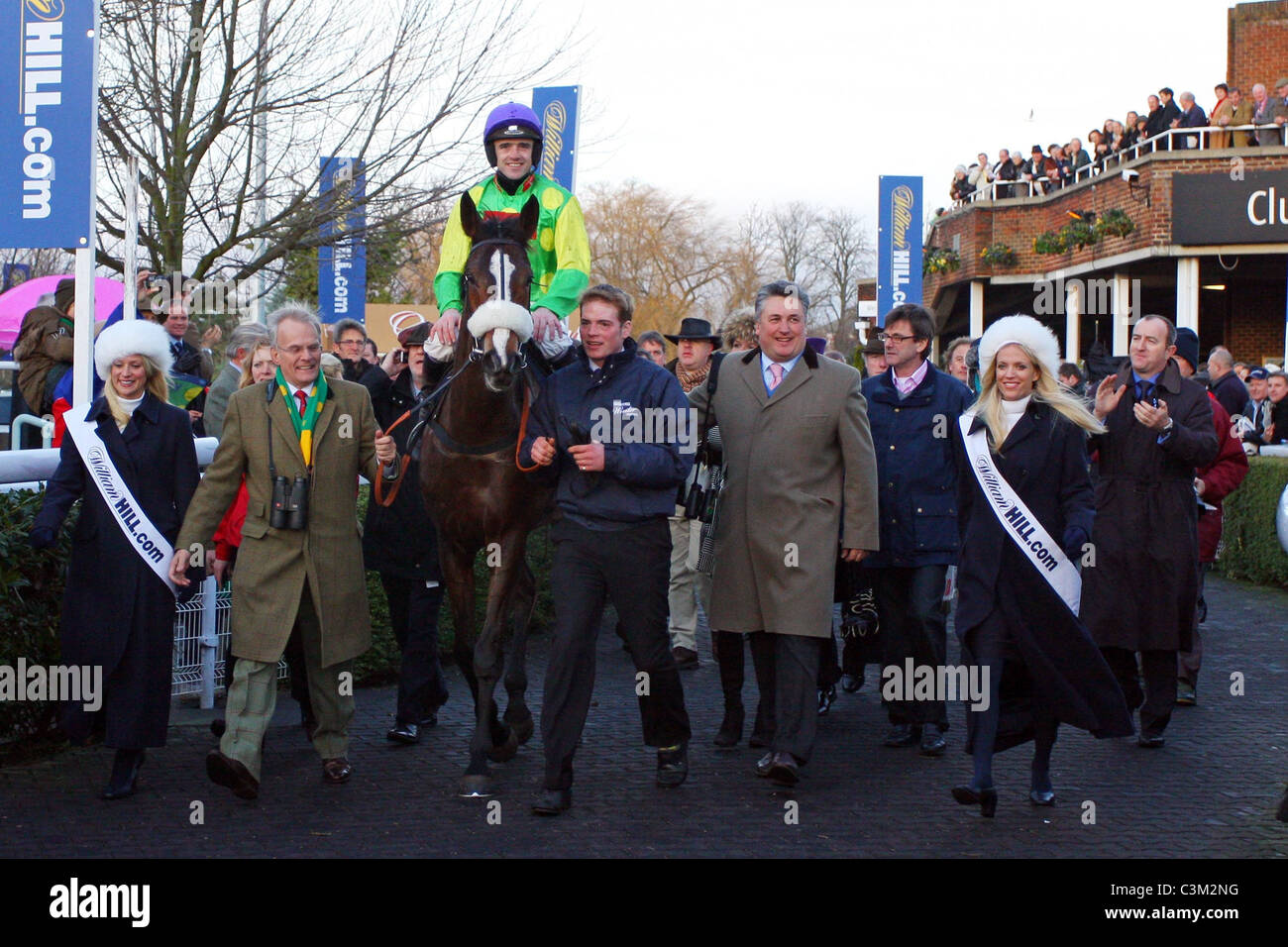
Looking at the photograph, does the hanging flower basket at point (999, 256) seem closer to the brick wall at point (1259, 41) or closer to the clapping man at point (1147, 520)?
the brick wall at point (1259, 41)

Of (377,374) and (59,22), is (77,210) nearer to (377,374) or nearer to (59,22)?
(59,22)

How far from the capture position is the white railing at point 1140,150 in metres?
24.7

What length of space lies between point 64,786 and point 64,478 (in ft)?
4.40

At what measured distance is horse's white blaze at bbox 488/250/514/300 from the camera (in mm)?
6297

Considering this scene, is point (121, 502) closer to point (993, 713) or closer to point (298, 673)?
point (298, 673)

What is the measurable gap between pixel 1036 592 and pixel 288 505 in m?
Answer: 3.18

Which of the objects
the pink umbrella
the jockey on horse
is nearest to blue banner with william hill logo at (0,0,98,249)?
the jockey on horse

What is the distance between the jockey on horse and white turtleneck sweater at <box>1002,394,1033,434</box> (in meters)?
2.00

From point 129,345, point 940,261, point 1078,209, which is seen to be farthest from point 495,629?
point 940,261

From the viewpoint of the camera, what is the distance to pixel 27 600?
6570 millimetres

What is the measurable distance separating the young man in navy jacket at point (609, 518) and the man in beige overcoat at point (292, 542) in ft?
2.95

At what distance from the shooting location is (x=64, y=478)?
6.26 m

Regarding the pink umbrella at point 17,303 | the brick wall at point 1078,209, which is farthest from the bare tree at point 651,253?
the pink umbrella at point 17,303

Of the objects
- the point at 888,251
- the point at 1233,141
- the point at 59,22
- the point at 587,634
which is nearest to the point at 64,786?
the point at 587,634
